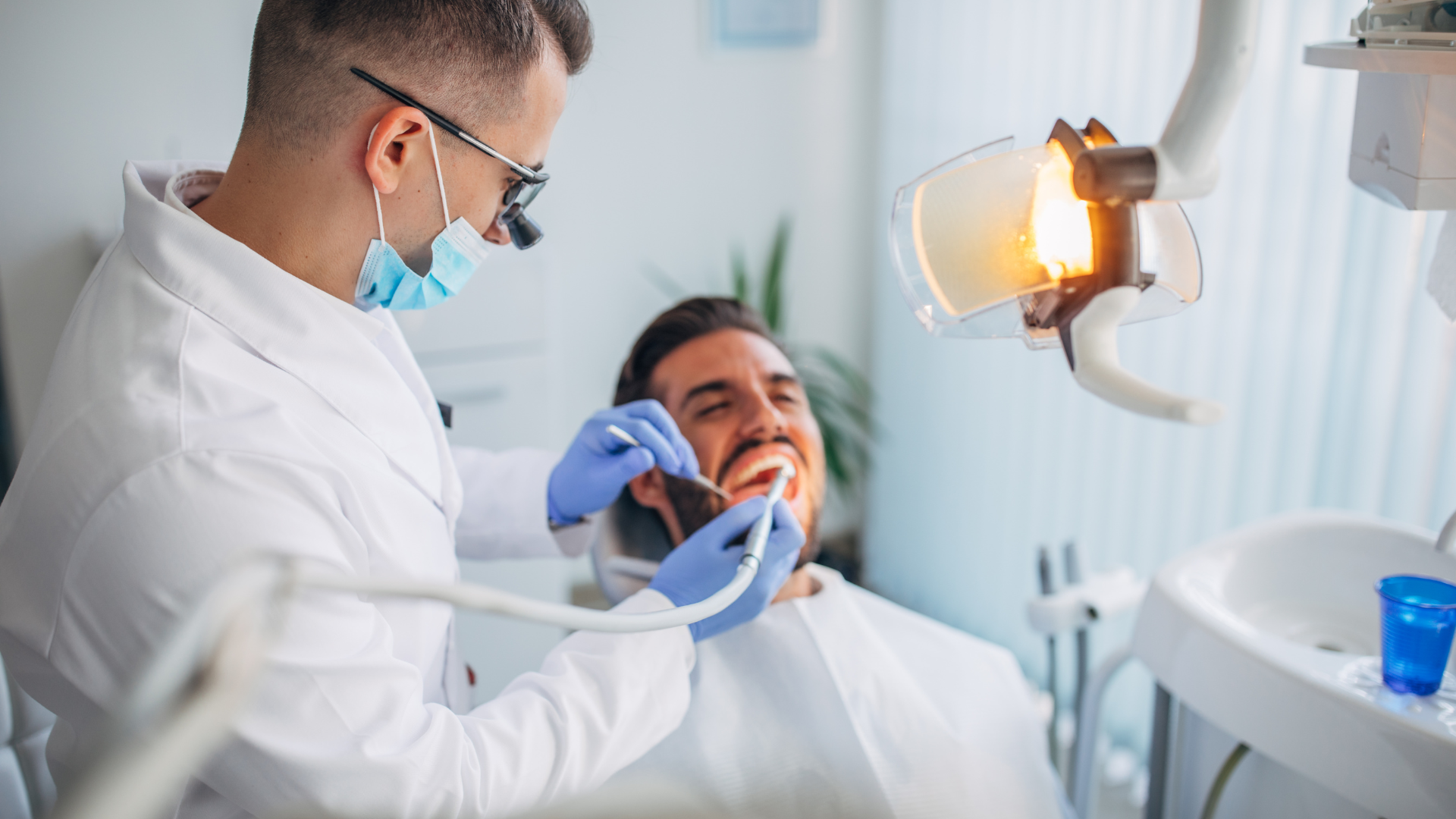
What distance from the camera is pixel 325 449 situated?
1.00 meters

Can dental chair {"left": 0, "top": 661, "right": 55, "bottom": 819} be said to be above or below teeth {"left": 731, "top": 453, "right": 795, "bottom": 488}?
below

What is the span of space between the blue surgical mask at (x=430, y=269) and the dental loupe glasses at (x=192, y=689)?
726 mm

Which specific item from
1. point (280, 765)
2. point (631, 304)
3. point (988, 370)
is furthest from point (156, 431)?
point (988, 370)

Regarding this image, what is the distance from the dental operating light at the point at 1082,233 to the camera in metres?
0.75

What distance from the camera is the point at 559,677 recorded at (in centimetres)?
108

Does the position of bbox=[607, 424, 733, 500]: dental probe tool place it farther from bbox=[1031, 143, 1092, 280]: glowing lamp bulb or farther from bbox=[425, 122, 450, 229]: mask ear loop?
bbox=[1031, 143, 1092, 280]: glowing lamp bulb

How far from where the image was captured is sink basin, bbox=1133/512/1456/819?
943 millimetres

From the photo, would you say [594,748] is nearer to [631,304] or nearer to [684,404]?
[684,404]

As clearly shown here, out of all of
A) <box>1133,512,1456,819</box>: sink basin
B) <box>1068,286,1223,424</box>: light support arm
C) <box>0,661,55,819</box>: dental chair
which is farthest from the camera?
<box>0,661,55,819</box>: dental chair

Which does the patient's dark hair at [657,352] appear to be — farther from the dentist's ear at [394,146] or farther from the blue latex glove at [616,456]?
the dentist's ear at [394,146]

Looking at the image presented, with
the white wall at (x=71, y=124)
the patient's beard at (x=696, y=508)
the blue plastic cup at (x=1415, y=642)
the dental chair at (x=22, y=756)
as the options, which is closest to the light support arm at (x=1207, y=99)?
the blue plastic cup at (x=1415, y=642)

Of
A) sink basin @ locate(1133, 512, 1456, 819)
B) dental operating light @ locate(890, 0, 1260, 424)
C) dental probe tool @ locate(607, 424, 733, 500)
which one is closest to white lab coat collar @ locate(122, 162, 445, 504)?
dental probe tool @ locate(607, 424, 733, 500)

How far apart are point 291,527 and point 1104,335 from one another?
2.45ft

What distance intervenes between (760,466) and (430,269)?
62 cm
